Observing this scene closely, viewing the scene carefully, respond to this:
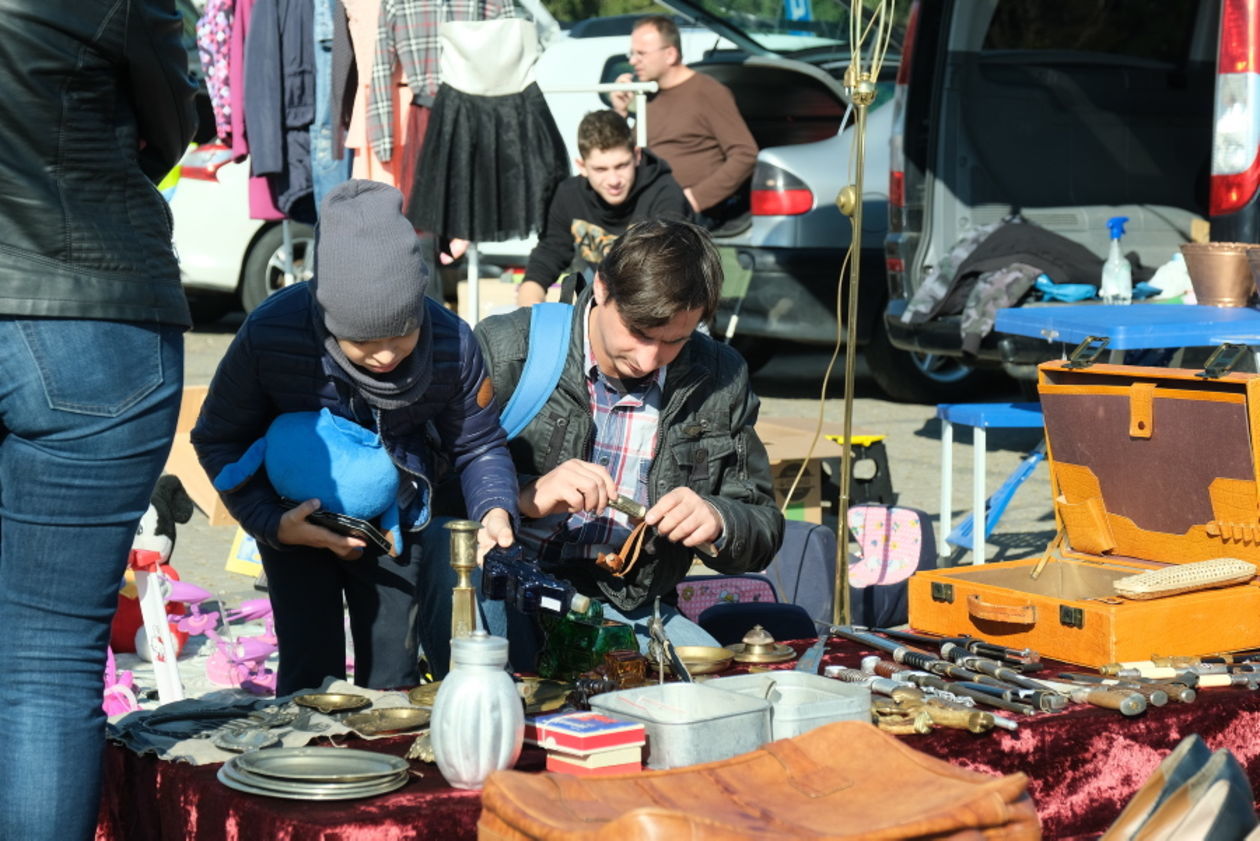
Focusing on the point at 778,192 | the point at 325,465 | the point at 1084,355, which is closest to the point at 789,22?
the point at 778,192

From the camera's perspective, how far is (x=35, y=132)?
7.86ft

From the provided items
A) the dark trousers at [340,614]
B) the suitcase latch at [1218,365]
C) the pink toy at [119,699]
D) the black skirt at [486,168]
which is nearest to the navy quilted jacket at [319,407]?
the dark trousers at [340,614]

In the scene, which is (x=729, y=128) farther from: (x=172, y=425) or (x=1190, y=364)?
(x=172, y=425)

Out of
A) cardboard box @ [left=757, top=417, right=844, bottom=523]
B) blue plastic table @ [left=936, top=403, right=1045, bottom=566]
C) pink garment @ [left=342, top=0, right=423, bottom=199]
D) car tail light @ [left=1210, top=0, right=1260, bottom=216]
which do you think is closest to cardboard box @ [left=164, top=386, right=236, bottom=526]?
pink garment @ [left=342, top=0, right=423, bottom=199]

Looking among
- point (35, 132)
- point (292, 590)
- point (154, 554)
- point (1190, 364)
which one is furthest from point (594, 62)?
point (35, 132)

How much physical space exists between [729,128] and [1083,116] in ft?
5.37

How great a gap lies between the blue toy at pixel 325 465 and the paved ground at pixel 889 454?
8.08 feet

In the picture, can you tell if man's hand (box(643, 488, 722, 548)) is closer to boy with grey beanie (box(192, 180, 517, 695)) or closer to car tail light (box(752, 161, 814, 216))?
boy with grey beanie (box(192, 180, 517, 695))

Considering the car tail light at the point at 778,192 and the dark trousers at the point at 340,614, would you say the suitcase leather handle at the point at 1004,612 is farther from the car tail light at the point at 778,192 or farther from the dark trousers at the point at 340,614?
the car tail light at the point at 778,192

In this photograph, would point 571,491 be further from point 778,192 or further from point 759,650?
point 778,192

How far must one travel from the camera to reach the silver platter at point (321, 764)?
2.29 metres

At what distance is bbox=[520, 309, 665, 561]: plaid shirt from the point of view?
337 cm

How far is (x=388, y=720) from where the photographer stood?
2605 mm

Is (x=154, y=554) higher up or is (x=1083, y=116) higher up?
(x=1083, y=116)
